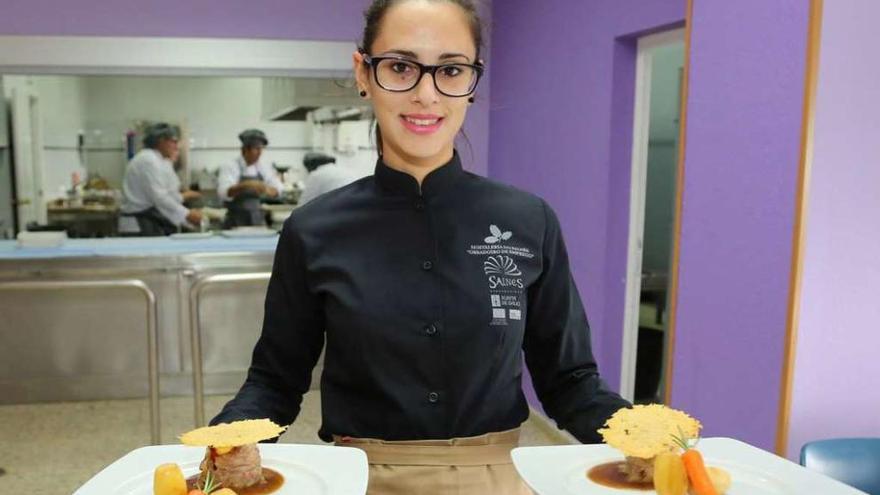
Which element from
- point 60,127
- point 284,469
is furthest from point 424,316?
point 60,127

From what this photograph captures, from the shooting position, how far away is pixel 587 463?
103 centimetres

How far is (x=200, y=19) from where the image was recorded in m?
4.86

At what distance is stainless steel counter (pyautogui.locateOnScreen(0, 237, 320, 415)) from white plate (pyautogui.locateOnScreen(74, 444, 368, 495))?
3.56 m

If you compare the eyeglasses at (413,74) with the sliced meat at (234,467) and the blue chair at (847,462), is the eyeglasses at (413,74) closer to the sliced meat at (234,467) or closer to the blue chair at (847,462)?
the sliced meat at (234,467)

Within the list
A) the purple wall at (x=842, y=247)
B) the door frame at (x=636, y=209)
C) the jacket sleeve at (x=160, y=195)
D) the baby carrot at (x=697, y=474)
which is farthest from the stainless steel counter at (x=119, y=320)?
the baby carrot at (x=697, y=474)

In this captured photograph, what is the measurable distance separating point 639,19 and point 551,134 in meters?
0.93

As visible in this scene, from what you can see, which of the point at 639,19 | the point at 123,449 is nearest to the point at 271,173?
the point at 123,449

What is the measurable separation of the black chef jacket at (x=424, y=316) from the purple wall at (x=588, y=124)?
2120 mm

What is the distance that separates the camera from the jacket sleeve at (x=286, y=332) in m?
1.25

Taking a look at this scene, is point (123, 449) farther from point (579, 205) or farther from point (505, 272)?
point (505, 272)

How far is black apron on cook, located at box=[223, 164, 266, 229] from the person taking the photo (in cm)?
631

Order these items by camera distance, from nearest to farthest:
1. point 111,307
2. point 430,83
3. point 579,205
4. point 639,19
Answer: point 430,83, point 639,19, point 579,205, point 111,307

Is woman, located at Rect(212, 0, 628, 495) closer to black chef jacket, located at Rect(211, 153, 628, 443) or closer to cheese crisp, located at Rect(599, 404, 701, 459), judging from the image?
black chef jacket, located at Rect(211, 153, 628, 443)

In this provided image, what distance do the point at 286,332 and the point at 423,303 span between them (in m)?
0.24
